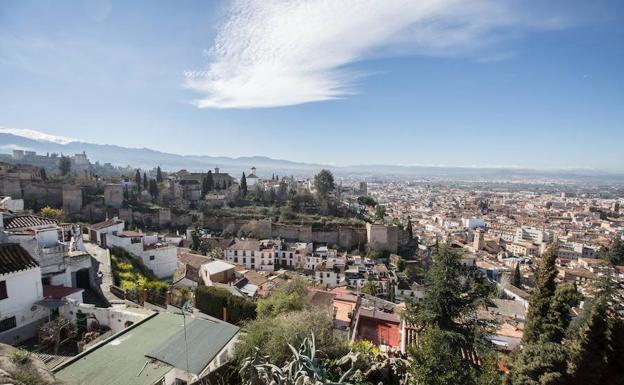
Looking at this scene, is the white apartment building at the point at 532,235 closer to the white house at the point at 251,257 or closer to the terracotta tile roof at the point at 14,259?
the white house at the point at 251,257

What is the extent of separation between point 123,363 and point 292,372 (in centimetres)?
327

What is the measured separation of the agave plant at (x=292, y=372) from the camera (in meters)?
3.87

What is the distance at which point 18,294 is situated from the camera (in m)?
7.88

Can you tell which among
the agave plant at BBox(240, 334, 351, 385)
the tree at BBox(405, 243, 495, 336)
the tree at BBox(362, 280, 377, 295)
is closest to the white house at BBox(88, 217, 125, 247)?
the agave plant at BBox(240, 334, 351, 385)

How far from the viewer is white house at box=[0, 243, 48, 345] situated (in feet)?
25.0

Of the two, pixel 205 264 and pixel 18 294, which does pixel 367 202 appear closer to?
pixel 205 264

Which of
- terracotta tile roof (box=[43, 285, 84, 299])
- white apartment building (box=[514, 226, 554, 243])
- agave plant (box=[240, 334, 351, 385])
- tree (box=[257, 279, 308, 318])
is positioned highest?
agave plant (box=[240, 334, 351, 385])

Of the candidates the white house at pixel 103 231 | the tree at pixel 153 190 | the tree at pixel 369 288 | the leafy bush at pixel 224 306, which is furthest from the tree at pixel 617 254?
the tree at pixel 153 190

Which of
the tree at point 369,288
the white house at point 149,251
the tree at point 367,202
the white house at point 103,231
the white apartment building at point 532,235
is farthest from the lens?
the white apartment building at point 532,235

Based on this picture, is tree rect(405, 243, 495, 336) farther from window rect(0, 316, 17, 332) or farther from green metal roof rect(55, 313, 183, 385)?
window rect(0, 316, 17, 332)

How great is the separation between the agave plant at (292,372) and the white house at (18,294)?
670cm

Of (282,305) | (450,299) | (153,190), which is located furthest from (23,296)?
(153,190)

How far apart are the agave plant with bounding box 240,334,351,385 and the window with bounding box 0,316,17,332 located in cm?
670

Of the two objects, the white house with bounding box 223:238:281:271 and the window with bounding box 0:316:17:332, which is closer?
the window with bounding box 0:316:17:332
